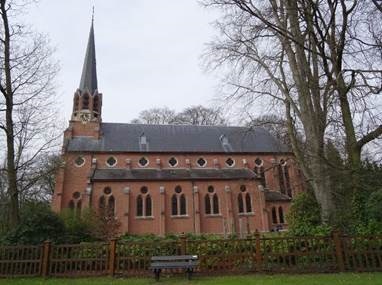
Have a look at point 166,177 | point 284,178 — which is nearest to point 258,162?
point 284,178

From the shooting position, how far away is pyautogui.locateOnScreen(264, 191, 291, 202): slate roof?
32.4 m

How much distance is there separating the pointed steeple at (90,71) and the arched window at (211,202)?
16.4m

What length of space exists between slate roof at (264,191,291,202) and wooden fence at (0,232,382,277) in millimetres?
22120

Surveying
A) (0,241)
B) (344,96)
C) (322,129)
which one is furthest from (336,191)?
(0,241)

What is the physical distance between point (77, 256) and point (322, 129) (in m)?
9.67

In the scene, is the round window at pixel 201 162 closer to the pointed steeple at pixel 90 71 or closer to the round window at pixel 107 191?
the round window at pixel 107 191

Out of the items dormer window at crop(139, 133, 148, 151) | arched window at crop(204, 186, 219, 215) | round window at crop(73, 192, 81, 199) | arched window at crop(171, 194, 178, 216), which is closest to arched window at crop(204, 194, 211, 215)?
arched window at crop(204, 186, 219, 215)

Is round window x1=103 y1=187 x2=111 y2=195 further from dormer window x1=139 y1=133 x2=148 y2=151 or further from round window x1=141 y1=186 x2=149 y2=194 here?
dormer window x1=139 y1=133 x2=148 y2=151

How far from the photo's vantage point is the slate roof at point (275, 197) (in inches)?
1277

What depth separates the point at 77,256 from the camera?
1092cm

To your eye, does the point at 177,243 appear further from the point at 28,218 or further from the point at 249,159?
the point at 249,159

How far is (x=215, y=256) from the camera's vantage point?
10.6m

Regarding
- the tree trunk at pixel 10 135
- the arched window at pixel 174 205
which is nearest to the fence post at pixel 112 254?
the tree trunk at pixel 10 135

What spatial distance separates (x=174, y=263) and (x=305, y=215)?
7.11m
